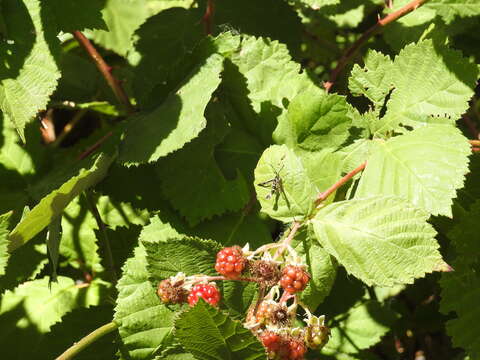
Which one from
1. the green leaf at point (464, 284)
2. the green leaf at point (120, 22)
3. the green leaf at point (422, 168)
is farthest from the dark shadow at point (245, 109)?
the green leaf at point (120, 22)

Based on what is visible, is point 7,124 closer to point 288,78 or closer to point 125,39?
point 125,39

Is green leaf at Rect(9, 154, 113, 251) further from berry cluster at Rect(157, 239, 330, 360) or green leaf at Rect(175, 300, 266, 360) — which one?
green leaf at Rect(175, 300, 266, 360)

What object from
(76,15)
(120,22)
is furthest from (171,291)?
(120,22)

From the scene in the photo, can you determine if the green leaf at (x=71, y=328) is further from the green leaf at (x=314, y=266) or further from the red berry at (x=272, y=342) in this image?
the red berry at (x=272, y=342)

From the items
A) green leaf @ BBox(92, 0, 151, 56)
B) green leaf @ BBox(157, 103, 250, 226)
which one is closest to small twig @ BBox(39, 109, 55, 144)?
green leaf @ BBox(92, 0, 151, 56)

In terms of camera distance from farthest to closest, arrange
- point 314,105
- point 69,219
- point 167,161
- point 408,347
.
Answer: point 408,347 → point 69,219 → point 167,161 → point 314,105

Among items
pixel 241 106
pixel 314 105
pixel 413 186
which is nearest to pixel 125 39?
pixel 241 106

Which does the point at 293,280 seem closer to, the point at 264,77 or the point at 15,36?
the point at 264,77
